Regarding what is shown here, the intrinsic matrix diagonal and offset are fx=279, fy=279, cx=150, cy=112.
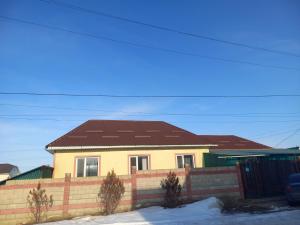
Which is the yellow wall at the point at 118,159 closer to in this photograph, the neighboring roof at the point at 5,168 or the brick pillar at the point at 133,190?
the brick pillar at the point at 133,190

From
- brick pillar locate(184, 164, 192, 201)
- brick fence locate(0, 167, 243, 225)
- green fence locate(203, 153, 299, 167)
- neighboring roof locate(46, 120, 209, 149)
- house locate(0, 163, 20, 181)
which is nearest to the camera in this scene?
brick fence locate(0, 167, 243, 225)

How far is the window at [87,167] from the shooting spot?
1678 cm

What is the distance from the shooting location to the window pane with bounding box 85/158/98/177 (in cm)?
1691

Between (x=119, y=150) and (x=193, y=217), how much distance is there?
8119mm

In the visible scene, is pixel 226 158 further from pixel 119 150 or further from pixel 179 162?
pixel 119 150

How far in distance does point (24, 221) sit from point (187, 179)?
7599 millimetres

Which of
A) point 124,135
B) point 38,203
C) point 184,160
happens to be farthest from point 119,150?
point 38,203

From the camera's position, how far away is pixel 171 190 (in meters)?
13.4

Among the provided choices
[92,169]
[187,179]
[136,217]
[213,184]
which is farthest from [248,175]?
[92,169]

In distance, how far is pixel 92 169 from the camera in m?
17.0

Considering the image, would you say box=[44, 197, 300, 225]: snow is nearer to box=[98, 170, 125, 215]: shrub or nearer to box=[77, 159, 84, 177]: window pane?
box=[98, 170, 125, 215]: shrub

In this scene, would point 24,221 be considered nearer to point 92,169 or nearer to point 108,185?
point 108,185

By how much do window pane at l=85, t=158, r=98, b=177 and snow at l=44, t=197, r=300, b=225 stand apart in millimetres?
5366

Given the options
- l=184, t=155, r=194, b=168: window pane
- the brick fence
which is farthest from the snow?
l=184, t=155, r=194, b=168: window pane
